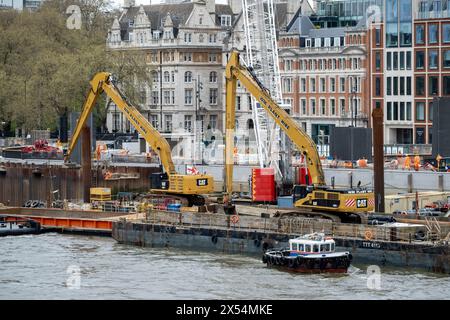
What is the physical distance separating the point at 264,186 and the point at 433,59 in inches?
1435

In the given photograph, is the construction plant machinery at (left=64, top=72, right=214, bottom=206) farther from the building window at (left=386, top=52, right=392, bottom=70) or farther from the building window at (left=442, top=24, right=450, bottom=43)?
the building window at (left=386, top=52, right=392, bottom=70)

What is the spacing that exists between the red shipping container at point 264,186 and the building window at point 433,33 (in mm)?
35694

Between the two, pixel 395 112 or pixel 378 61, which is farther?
pixel 378 61

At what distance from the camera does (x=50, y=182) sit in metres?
105

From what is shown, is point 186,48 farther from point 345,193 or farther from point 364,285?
point 364,285

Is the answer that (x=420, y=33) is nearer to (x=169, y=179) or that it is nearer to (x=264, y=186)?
(x=264, y=186)

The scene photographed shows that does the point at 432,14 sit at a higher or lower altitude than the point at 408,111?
higher

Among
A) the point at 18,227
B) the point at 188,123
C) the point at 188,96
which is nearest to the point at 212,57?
the point at 188,96

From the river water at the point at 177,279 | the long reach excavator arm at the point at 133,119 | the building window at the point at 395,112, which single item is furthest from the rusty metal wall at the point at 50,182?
the building window at the point at 395,112

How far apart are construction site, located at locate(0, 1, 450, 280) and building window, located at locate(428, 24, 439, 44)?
1159 cm

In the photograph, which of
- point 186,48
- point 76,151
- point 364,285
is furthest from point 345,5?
point 364,285

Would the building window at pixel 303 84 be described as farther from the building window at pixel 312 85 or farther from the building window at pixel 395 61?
the building window at pixel 395 61

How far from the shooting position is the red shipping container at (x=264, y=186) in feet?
296

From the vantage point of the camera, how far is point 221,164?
112312 mm
